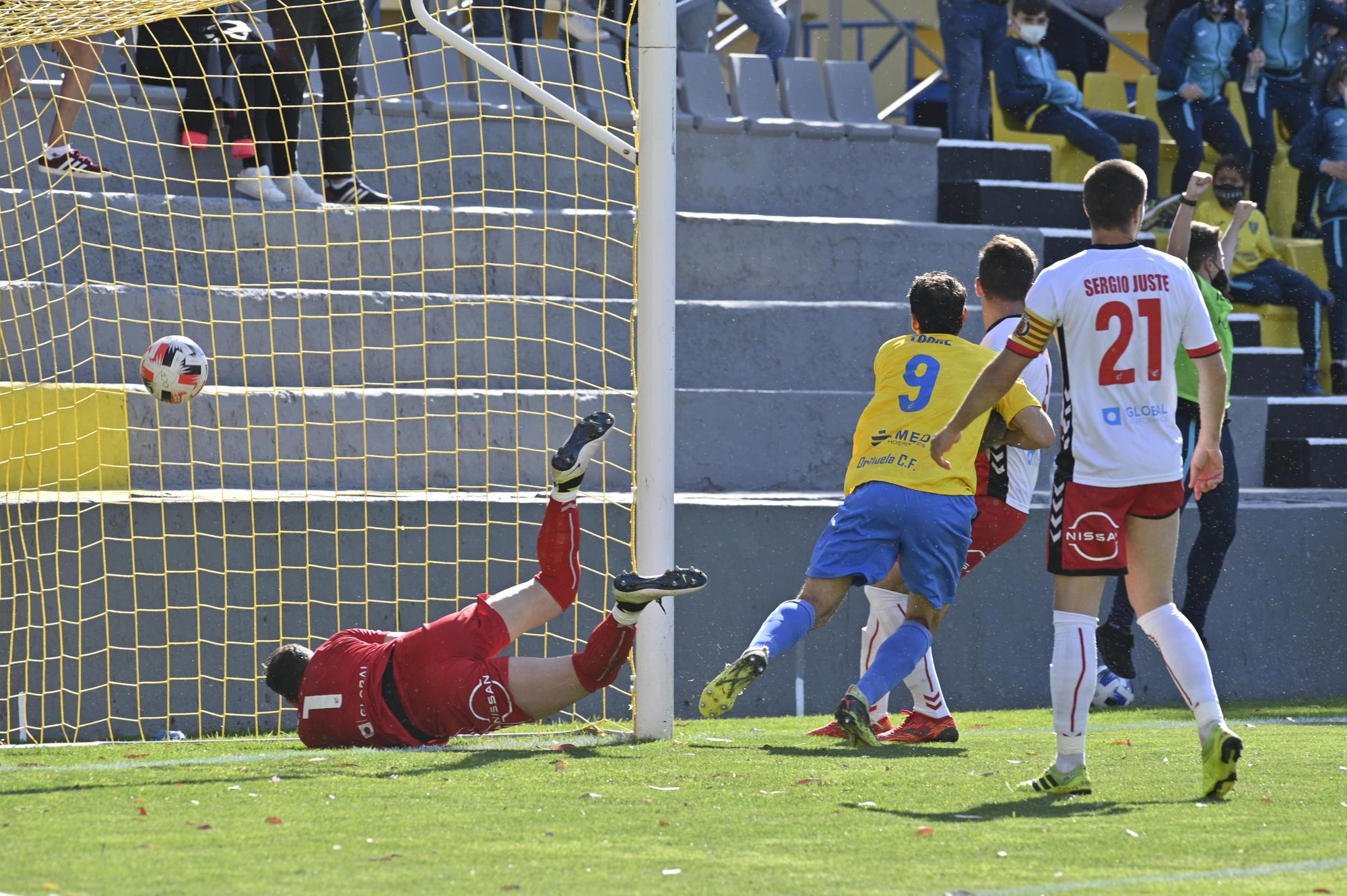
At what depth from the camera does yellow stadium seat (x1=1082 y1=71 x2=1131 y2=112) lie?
12.5 metres

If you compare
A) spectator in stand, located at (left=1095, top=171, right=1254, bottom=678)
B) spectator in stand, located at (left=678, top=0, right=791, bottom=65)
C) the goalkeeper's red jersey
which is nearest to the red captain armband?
the goalkeeper's red jersey

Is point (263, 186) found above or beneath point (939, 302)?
above

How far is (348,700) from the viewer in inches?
211

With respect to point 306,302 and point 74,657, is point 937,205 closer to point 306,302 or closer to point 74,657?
point 306,302

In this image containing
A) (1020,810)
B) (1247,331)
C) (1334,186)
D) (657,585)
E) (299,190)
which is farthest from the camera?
(1334,186)

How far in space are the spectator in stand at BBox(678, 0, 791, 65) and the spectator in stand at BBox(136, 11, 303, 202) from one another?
129 inches

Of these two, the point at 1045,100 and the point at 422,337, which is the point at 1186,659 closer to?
the point at 422,337

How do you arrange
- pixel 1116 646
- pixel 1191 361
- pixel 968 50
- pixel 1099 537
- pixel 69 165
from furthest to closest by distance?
pixel 968 50
pixel 69 165
pixel 1116 646
pixel 1191 361
pixel 1099 537

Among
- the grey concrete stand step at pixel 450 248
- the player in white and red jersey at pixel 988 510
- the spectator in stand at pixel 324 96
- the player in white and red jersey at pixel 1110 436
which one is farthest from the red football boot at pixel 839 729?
the spectator in stand at pixel 324 96

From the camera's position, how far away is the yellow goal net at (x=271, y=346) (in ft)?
22.5

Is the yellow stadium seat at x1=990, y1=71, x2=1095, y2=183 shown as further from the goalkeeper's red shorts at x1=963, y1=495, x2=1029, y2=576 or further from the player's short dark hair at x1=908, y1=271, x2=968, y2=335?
the player's short dark hair at x1=908, y1=271, x2=968, y2=335

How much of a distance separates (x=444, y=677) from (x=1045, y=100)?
7.55 meters

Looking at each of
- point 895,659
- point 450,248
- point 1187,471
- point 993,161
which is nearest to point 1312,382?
point 993,161

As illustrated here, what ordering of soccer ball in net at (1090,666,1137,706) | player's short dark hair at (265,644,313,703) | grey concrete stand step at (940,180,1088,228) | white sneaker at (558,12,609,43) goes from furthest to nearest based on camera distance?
grey concrete stand step at (940,180,1088,228) < white sneaker at (558,12,609,43) < soccer ball in net at (1090,666,1137,706) < player's short dark hair at (265,644,313,703)
